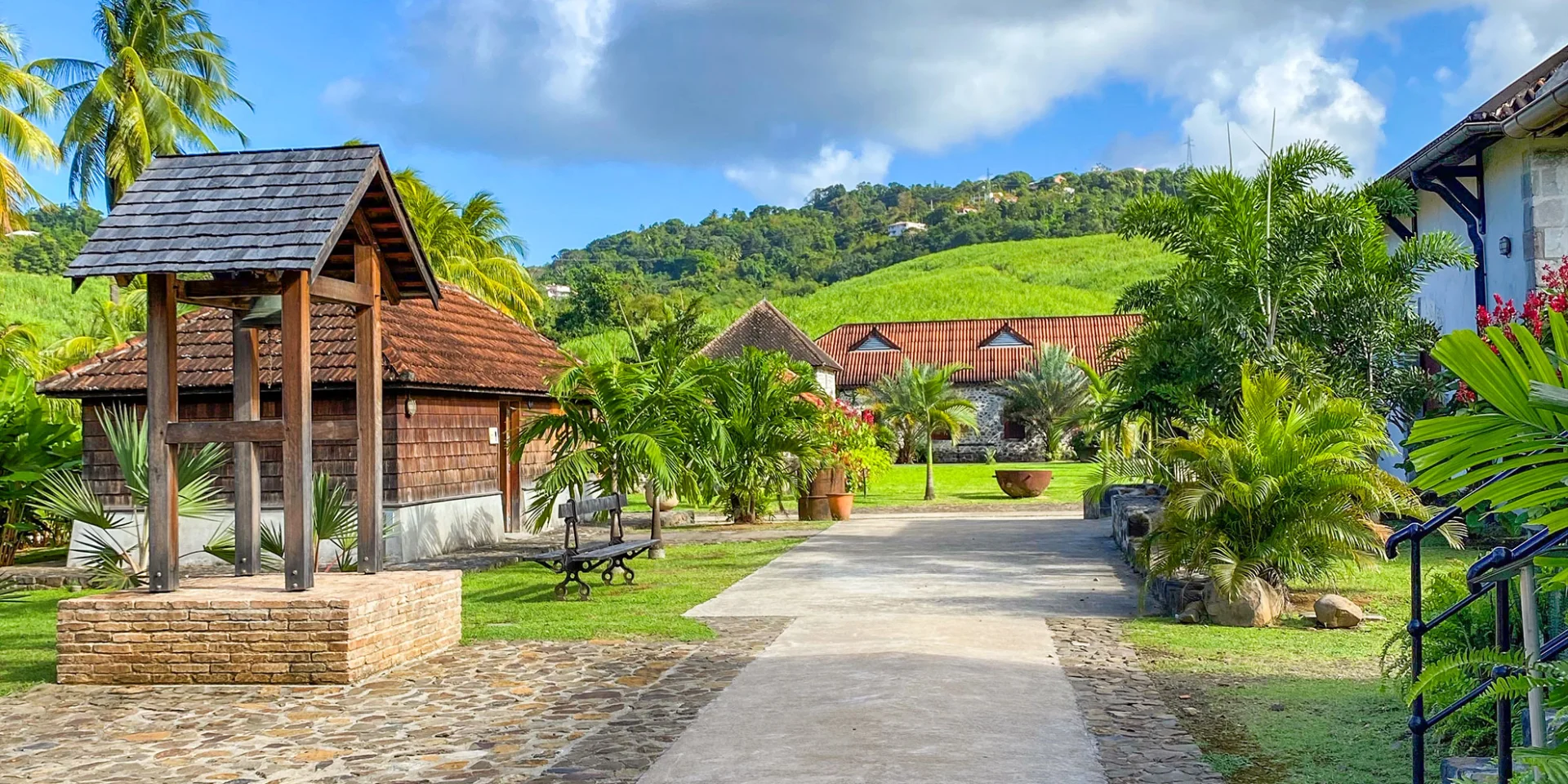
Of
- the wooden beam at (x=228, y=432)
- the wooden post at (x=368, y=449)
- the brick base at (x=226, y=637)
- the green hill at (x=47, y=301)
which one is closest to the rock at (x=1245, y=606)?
the brick base at (x=226, y=637)

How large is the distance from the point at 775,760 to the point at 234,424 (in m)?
5.27

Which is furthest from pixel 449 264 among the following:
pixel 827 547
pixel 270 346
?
pixel 827 547

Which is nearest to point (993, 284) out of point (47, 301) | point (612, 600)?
point (47, 301)

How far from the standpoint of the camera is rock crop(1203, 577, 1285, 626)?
1064 centimetres

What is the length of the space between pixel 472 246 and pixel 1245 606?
106 feet

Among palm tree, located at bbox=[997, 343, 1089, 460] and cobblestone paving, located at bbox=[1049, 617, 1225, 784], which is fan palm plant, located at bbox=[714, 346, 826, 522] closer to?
cobblestone paving, located at bbox=[1049, 617, 1225, 784]

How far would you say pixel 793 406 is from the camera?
1998 cm

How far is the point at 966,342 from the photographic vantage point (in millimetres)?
51000

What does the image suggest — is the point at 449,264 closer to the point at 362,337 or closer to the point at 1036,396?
the point at 1036,396

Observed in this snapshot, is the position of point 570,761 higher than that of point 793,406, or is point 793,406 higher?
point 793,406

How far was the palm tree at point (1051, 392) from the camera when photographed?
4291 cm

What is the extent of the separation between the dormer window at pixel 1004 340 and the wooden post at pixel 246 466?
135 ft

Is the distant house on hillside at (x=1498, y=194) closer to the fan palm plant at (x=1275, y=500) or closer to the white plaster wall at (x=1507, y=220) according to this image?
the white plaster wall at (x=1507, y=220)

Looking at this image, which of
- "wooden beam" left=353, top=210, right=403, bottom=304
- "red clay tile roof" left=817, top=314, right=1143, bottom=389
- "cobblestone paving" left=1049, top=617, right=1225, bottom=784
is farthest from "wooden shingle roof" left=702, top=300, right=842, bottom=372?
"cobblestone paving" left=1049, top=617, right=1225, bottom=784
